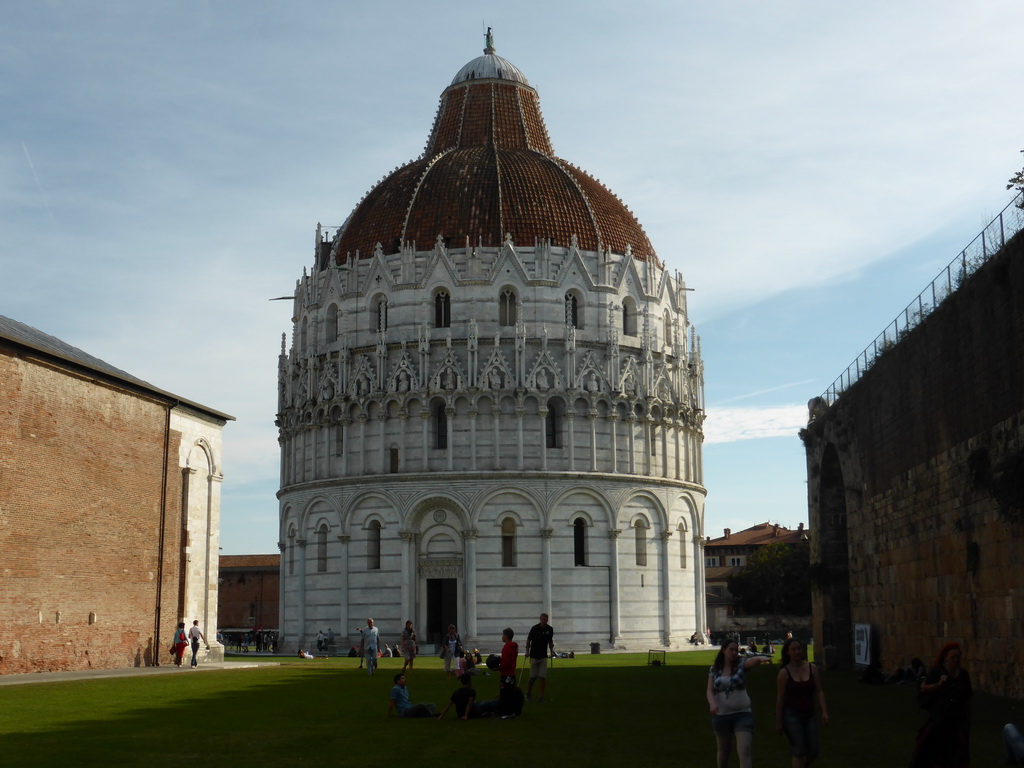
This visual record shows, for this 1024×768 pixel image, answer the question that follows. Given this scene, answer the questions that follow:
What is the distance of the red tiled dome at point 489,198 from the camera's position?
60094mm

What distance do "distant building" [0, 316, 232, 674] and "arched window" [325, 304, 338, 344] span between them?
21505mm

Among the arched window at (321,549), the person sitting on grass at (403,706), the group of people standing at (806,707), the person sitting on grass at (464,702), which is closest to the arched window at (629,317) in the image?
the arched window at (321,549)

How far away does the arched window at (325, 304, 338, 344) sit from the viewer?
61.7 m

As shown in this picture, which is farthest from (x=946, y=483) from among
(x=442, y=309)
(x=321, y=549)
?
(x=321, y=549)

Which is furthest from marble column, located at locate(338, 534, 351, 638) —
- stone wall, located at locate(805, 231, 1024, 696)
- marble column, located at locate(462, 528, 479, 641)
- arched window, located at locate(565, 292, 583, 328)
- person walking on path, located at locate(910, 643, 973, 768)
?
person walking on path, located at locate(910, 643, 973, 768)

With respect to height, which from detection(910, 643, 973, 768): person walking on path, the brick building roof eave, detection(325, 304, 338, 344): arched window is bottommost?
detection(910, 643, 973, 768): person walking on path

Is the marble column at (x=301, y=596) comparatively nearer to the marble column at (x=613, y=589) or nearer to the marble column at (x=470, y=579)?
the marble column at (x=470, y=579)

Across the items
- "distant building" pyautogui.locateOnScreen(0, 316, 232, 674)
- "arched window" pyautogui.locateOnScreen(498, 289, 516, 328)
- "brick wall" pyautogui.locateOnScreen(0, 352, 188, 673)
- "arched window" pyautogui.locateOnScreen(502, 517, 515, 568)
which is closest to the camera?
"brick wall" pyautogui.locateOnScreen(0, 352, 188, 673)

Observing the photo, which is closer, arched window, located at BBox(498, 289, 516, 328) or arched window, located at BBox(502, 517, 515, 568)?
arched window, located at BBox(502, 517, 515, 568)

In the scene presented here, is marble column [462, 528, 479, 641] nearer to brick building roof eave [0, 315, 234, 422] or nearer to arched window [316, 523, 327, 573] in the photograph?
arched window [316, 523, 327, 573]

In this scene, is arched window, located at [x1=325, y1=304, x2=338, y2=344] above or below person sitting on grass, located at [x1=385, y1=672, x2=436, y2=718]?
above

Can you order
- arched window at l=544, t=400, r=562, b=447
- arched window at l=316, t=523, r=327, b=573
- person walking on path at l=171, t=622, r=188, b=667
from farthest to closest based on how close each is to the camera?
arched window at l=316, t=523, r=327, b=573 < arched window at l=544, t=400, r=562, b=447 < person walking on path at l=171, t=622, r=188, b=667

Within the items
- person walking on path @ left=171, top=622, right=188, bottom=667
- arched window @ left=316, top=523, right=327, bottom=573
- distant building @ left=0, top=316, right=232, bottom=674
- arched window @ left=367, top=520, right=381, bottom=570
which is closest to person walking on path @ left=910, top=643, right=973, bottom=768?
distant building @ left=0, top=316, right=232, bottom=674

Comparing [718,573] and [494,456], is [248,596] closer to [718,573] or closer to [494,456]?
[494,456]
